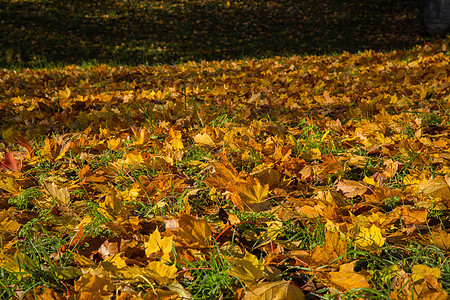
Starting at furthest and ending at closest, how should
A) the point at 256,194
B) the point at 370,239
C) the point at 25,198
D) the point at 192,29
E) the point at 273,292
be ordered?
the point at 192,29, the point at 25,198, the point at 256,194, the point at 370,239, the point at 273,292

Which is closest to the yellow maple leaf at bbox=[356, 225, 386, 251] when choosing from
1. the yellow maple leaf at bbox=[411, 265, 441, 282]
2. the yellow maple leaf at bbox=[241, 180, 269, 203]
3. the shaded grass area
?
the yellow maple leaf at bbox=[411, 265, 441, 282]

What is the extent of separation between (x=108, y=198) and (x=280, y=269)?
2.39 ft

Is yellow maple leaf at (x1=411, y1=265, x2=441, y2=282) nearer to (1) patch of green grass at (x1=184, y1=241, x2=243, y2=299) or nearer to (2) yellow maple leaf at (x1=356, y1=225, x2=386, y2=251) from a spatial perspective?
(2) yellow maple leaf at (x1=356, y1=225, x2=386, y2=251)

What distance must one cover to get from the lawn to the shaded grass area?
16.2 feet

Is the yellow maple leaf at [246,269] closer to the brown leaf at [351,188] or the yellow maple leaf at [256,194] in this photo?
the yellow maple leaf at [256,194]

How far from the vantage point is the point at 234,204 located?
132 cm

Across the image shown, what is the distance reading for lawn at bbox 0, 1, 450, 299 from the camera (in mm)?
935

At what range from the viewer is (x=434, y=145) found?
5.49ft

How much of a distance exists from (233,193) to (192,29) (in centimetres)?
931

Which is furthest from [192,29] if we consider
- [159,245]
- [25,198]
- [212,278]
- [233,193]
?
[212,278]

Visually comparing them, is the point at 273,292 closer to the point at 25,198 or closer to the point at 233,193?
the point at 233,193

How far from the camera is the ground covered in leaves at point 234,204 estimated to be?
93 centimetres

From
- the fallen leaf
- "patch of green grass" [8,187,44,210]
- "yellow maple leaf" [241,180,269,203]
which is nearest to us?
the fallen leaf

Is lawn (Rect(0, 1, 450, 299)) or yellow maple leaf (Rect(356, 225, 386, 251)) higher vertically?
yellow maple leaf (Rect(356, 225, 386, 251))
